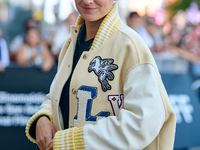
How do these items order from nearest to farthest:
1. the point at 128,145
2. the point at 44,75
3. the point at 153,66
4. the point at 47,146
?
the point at 128,145 < the point at 153,66 < the point at 47,146 < the point at 44,75

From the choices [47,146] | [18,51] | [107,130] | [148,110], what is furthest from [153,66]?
[18,51]

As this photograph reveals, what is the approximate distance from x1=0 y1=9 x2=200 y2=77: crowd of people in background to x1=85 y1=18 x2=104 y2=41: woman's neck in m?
3.57

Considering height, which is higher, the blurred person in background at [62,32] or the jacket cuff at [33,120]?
the blurred person in background at [62,32]

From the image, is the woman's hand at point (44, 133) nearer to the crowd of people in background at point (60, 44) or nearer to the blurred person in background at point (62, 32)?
the crowd of people in background at point (60, 44)

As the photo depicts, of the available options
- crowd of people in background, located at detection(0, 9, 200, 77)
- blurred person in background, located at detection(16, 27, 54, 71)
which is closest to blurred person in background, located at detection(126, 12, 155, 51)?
crowd of people in background, located at detection(0, 9, 200, 77)

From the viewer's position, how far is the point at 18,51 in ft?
19.1

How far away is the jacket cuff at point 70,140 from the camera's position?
159cm

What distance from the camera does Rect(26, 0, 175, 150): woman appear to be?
1.52 meters

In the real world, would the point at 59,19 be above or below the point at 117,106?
above

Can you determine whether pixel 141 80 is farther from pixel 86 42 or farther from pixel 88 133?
pixel 86 42

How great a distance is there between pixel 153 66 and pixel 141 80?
11cm

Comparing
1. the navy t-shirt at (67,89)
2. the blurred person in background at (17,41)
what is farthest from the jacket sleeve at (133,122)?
the blurred person in background at (17,41)

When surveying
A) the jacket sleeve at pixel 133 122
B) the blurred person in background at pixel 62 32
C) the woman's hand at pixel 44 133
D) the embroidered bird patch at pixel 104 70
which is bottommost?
the woman's hand at pixel 44 133

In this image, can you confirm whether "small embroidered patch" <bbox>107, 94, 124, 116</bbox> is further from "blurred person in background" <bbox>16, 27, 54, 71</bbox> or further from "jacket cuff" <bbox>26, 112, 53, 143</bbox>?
"blurred person in background" <bbox>16, 27, 54, 71</bbox>
